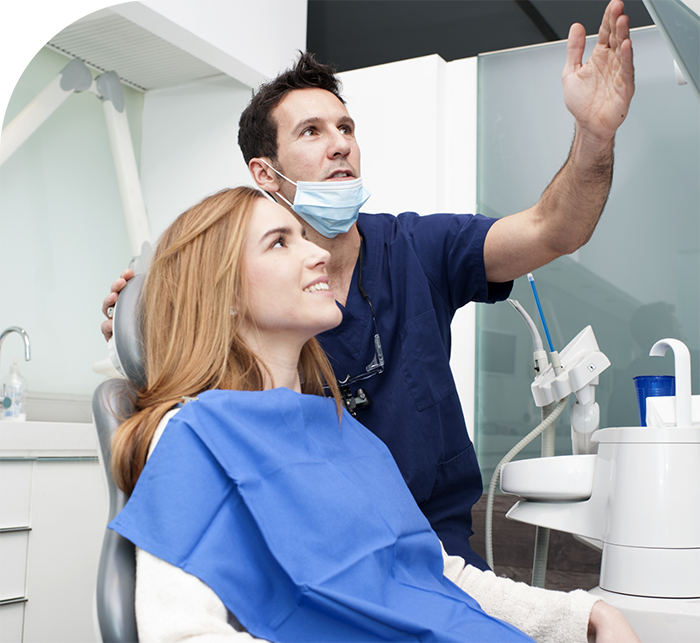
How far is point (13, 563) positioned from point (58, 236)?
1.38 metres

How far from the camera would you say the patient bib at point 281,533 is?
761mm

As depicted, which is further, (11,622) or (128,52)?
(128,52)

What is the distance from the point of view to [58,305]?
2.73 metres

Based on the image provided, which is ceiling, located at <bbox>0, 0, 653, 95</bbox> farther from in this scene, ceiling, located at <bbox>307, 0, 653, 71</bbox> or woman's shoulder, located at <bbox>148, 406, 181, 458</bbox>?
woman's shoulder, located at <bbox>148, 406, 181, 458</bbox>

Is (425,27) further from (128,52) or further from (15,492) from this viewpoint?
(15,492)

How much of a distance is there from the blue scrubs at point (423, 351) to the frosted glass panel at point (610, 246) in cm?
87

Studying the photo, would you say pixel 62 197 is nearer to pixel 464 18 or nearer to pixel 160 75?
pixel 160 75

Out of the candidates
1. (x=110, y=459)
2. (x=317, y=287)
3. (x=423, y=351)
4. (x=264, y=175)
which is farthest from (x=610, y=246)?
(x=110, y=459)

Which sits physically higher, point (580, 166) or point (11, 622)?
point (580, 166)

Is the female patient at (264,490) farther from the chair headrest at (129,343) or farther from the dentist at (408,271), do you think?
the dentist at (408,271)

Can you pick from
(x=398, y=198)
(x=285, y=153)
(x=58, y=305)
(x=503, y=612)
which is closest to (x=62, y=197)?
(x=58, y=305)

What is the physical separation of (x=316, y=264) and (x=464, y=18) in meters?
2.23

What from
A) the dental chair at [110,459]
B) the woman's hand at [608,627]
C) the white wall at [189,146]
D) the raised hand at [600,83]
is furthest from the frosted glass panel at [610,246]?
the dental chair at [110,459]

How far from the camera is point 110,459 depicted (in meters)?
0.87
